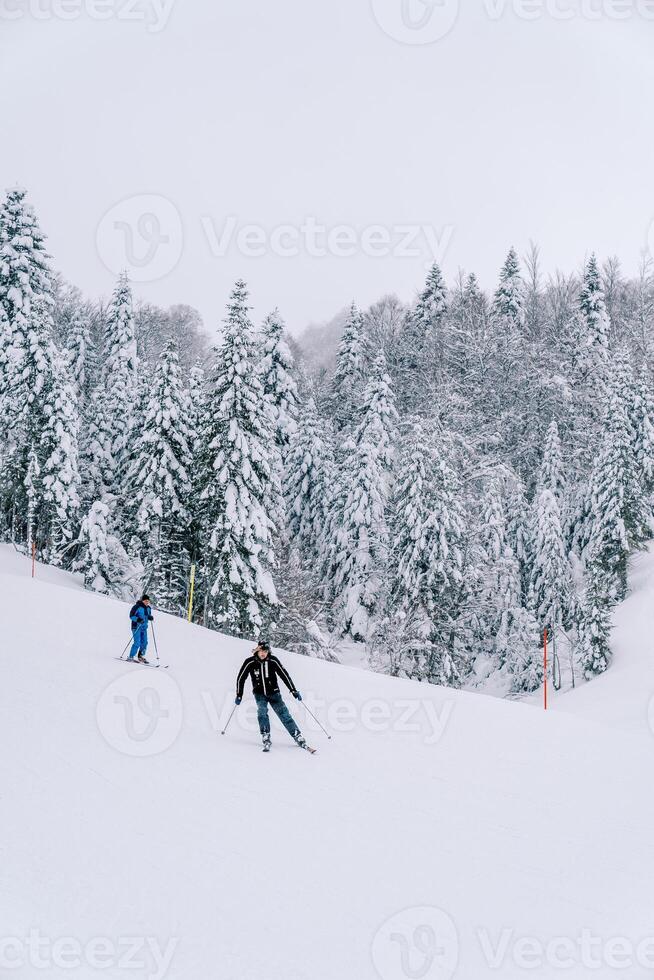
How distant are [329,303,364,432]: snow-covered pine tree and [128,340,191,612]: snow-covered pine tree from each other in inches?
909

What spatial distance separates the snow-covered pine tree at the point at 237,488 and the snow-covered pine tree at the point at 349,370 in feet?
84.2

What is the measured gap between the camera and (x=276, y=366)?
39.3 m

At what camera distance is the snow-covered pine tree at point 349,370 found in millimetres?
51531

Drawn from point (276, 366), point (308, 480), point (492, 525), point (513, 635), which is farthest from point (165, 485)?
point (513, 635)

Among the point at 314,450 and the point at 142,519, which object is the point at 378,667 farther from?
the point at 314,450

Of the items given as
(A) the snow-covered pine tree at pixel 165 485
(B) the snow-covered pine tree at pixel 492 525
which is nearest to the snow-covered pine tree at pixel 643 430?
(B) the snow-covered pine tree at pixel 492 525

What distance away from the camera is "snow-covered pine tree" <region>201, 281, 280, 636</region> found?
24.3 metres

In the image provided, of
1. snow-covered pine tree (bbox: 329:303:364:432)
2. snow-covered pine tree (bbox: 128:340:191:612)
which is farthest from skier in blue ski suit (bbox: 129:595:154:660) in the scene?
snow-covered pine tree (bbox: 329:303:364:432)

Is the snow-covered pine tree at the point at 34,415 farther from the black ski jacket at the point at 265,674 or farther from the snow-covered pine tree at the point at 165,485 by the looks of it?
A: the black ski jacket at the point at 265,674

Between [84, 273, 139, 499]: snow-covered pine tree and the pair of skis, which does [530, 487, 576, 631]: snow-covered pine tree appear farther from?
the pair of skis

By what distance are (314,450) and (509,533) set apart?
43.1ft

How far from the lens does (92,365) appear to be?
155ft

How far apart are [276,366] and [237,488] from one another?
16.2 meters

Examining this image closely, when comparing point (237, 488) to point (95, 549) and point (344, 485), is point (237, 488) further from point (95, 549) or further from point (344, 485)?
point (344, 485)
